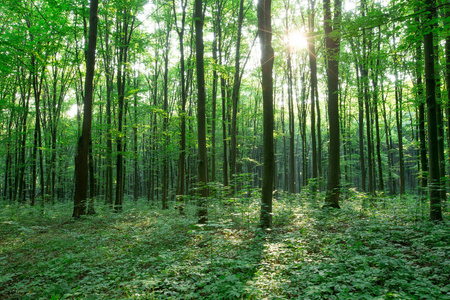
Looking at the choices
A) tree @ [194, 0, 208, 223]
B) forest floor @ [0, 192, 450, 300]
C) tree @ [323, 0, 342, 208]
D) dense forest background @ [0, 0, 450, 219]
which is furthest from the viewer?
dense forest background @ [0, 0, 450, 219]

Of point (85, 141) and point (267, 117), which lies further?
point (85, 141)

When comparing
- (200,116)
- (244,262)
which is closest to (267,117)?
(200,116)

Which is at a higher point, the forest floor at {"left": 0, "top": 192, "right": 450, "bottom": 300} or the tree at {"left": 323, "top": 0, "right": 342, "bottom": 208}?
the tree at {"left": 323, "top": 0, "right": 342, "bottom": 208}

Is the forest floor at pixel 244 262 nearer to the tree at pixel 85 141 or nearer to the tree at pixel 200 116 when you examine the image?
the tree at pixel 200 116

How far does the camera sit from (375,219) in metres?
7.43

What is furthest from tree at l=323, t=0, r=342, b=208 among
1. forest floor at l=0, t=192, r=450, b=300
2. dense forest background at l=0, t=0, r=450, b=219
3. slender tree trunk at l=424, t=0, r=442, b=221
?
slender tree trunk at l=424, t=0, r=442, b=221

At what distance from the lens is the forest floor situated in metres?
3.54

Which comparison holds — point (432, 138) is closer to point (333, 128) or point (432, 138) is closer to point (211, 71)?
point (333, 128)

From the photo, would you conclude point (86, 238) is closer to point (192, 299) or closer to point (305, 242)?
point (192, 299)

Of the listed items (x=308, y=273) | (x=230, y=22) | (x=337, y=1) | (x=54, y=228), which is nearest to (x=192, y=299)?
(x=308, y=273)

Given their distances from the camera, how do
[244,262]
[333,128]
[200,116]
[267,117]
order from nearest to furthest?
[244,262], [267,117], [200,116], [333,128]

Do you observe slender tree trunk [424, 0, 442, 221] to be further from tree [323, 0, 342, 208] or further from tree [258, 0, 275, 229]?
tree [258, 0, 275, 229]

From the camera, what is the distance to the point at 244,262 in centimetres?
445

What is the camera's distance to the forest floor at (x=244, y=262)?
3.54 meters
